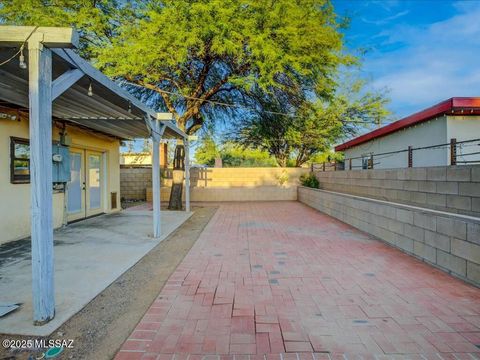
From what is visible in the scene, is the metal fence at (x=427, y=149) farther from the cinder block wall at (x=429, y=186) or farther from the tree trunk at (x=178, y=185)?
the tree trunk at (x=178, y=185)

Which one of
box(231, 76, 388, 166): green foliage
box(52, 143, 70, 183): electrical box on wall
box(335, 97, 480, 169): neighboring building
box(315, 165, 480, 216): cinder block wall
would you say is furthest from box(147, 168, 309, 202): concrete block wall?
box(52, 143, 70, 183): electrical box on wall

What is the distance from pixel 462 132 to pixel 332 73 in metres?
4.75

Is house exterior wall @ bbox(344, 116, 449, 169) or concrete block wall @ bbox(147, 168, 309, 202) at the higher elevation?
house exterior wall @ bbox(344, 116, 449, 169)

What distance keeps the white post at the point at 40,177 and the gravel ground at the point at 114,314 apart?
0.34m

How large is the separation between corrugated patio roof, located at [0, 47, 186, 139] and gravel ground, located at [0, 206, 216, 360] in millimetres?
2578

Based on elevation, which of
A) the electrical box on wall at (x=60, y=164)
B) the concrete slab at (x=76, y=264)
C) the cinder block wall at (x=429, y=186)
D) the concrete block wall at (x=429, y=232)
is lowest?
the concrete slab at (x=76, y=264)

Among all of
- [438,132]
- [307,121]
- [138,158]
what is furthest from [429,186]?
[138,158]

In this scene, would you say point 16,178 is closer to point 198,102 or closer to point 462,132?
point 198,102

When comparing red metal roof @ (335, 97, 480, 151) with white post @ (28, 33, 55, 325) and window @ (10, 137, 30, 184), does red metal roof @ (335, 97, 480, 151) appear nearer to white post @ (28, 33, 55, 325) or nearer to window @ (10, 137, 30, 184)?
white post @ (28, 33, 55, 325)

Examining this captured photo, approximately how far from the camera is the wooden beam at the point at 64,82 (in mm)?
2774

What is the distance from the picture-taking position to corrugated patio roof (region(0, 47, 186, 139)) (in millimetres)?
3027

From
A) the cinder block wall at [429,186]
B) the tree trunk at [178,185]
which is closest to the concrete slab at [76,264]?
the tree trunk at [178,185]

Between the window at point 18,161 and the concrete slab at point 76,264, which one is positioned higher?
the window at point 18,161

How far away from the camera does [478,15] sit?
10.6 m
